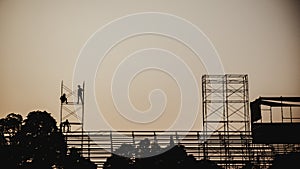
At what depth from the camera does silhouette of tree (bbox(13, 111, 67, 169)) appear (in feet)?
66.4

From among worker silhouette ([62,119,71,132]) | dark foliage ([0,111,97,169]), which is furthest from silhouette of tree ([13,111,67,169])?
worker silhouette ([62,119,71,132])

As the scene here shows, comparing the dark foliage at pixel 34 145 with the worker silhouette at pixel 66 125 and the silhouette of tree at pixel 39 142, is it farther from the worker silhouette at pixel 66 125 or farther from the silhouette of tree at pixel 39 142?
the worker silhouette at pixel 66 125

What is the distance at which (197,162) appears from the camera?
20.7 meters

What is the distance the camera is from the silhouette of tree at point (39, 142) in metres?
20.2

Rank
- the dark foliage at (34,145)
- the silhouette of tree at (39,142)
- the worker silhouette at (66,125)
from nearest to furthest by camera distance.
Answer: the dark foliage at (34,145)
the silhouette of tree at (39,142)
the worker silhouette at (66,125)

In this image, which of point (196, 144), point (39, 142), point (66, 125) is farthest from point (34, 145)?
point (196, 144)

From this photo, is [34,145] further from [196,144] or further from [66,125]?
[196,144]

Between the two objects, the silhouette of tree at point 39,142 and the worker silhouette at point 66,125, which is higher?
the worker silhouette at point 66,125

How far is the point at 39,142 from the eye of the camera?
20.5m

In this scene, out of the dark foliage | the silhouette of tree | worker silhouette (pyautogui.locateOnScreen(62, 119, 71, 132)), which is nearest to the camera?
the dark foliage

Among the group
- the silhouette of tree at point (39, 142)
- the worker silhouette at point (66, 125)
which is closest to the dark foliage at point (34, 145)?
the silhouette of tree at point (39, 142)

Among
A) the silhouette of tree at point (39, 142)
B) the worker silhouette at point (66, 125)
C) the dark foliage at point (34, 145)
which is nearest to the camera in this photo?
the dark foliage at point (34, 145)

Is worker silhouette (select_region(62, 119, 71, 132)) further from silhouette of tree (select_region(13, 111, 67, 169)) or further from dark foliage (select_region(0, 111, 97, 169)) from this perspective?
silhouette of tree (select_region(13, 111, 67, 169))

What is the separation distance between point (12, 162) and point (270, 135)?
43.1ft
